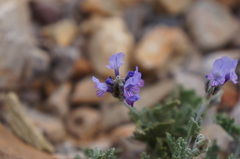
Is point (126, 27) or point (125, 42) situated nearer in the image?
point (125, 42)

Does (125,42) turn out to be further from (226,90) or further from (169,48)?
(226,90)

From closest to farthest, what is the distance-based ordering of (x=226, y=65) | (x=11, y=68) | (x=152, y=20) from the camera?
(x=226, y=65) → (x=11, y=68) → (x=152, y=20)

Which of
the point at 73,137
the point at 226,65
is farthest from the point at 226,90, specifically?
the point at 226,65

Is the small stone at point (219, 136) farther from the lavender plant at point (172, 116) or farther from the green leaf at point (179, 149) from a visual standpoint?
the green leaf at point (179, 149)

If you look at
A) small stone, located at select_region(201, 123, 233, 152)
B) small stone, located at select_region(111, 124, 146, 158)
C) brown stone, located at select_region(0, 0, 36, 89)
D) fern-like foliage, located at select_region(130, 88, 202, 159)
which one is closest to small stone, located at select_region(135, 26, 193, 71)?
brown stone, located at select_region(0, 0, 36, 89)

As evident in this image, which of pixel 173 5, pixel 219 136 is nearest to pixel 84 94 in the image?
pixel 173 5

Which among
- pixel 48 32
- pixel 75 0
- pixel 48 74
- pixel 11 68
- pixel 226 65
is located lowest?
pixel 226 65

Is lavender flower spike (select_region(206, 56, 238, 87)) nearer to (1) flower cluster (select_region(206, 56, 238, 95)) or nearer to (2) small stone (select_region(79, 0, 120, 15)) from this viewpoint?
(1) flower cluster (select_region(206, 56, 238, 95))
